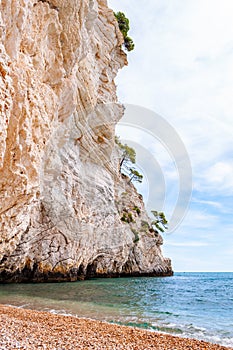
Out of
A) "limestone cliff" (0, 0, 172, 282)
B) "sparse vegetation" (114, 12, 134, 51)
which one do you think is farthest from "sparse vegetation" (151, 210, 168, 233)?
"sparse vegetation" (114, 12, 134, 51)

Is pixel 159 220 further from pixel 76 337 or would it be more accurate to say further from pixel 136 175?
pixel 76 337

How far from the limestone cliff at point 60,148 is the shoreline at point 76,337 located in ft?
14.8

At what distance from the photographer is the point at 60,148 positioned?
60.4 feet

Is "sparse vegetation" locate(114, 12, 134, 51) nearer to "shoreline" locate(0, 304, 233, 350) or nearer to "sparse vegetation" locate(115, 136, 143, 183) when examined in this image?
"sparse vegetation" locate(115, 136, 143, 183)

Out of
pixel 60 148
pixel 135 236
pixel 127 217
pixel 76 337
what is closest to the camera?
pixel 76 337

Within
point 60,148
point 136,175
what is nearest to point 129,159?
point 136,175

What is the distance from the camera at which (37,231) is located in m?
19.0

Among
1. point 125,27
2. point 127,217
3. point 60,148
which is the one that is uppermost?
point 125,27

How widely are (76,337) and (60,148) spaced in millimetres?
14036

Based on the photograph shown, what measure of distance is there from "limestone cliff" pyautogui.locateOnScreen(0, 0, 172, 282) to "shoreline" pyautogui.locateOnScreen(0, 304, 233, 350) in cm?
451

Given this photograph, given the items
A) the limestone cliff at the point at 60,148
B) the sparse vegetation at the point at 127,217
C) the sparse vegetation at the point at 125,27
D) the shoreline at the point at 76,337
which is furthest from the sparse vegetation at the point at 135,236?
the shoreline at the point at 76,337

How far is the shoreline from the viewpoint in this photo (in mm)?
4918

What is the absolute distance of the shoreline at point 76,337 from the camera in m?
4.92

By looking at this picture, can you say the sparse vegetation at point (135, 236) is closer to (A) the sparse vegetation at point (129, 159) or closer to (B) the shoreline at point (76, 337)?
(A) the sparse vegetation at point (129, 159)
